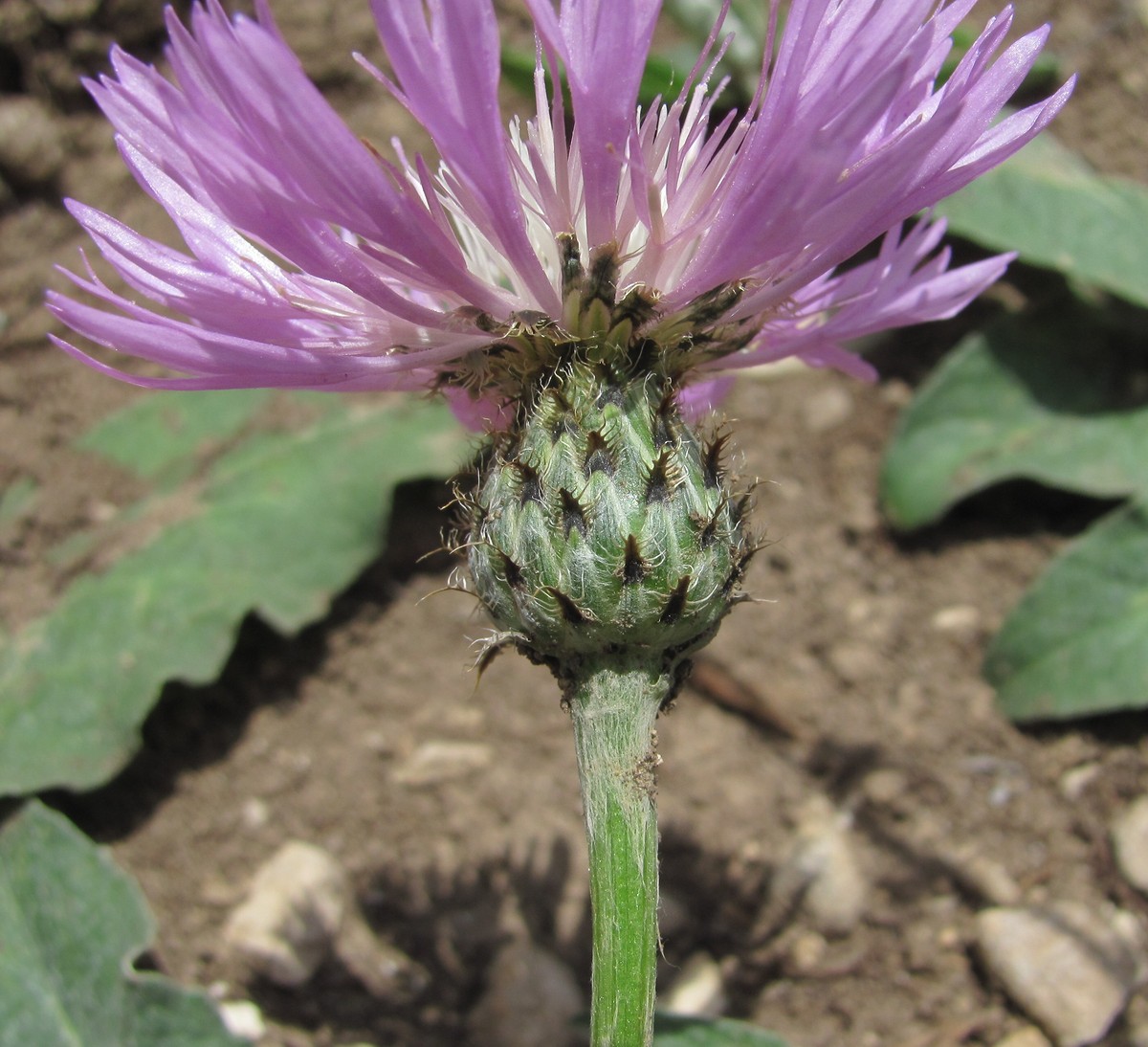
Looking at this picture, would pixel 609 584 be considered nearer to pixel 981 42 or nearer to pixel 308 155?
pixel 308 155

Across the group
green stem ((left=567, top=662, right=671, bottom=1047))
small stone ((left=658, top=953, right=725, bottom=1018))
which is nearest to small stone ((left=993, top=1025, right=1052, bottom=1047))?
small stone ((left=658, top=953, right=725, bottom=1018))

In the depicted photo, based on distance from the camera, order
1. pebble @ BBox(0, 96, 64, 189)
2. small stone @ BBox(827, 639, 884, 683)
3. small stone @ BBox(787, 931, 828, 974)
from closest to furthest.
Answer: small stone @ BBox(787, 931, 828, 974)
small stone @ BBox(827, 639, 884, 683)
pebble @ BBox(0, 96, 64, 189)

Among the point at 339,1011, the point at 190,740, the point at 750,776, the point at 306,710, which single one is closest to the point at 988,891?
the point at 750,776

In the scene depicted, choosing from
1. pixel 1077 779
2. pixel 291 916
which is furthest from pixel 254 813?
pixel 1077 779

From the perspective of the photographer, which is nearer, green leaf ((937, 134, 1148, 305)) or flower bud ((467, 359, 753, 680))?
flower bud ((467, 359, 753, 680))

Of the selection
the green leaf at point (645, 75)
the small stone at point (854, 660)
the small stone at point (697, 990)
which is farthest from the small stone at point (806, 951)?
the green leaf at point (645, 75)

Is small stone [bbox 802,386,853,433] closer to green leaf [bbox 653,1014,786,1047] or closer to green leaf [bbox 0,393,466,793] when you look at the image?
green leaf [bbox 0,393,466,793]

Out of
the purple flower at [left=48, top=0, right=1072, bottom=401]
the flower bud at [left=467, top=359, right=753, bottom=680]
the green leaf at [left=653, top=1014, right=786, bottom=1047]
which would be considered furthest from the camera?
the green leaf at [left=653, top=1014, right=786, bottom=1047]
